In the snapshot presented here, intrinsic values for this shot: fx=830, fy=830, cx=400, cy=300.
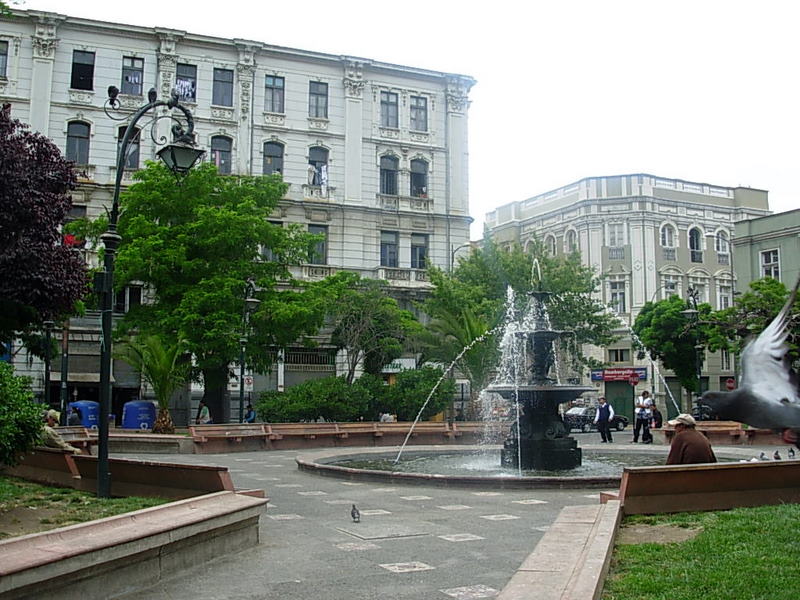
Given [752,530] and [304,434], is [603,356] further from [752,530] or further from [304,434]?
[752,530]

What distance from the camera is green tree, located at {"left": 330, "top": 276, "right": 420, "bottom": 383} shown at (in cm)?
3391

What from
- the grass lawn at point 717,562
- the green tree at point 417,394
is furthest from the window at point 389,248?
the grass lawn at point 717,562

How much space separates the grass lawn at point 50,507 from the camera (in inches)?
364

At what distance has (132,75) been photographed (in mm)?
38906

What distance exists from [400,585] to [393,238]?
117 ft

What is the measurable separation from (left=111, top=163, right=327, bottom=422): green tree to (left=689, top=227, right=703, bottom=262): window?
32.4 metres

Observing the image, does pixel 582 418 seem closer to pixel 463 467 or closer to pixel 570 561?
pixel 463 467

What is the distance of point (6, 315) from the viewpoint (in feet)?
58.0

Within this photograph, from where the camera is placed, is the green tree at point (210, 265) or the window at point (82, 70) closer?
the green tree at point (210, 265)

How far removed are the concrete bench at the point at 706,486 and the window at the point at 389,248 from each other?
3211cm

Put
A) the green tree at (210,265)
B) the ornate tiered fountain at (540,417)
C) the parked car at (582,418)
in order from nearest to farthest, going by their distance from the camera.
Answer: the ornate tiered fountain at (540,417) < the green tree at (210,265) < the parked car at (582,418)

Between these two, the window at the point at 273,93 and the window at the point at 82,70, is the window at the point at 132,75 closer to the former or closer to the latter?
the window at the point at 82,70

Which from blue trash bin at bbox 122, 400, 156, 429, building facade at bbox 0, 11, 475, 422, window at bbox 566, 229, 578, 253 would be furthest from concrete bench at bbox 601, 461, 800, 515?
window at bbox 566, 229, 578, 253

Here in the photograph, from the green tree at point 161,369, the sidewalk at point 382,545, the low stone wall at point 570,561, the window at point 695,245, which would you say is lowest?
the sidewalk at point 382,545
